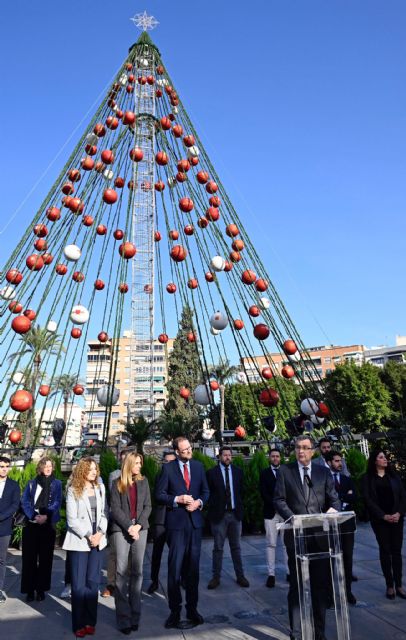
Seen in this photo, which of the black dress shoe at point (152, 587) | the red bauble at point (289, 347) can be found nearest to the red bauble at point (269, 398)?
the red bauble at point (289, 347)

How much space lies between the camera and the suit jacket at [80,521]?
424 cm

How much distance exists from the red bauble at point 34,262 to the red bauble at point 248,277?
4430 millimetres

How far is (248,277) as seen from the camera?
33.0 ft

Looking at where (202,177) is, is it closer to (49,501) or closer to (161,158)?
(161,158)

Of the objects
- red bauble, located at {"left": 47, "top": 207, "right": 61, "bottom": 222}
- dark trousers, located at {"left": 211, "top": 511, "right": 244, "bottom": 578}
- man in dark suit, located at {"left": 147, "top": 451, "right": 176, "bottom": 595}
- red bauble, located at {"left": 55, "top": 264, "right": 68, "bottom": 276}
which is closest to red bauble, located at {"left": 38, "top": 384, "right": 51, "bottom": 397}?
red bauble, located at {"left": 55, "top": 264, "right": 68, "bottom": 276}

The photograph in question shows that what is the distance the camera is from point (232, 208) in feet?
35.5

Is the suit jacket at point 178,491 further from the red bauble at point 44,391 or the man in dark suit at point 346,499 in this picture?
the red bauble at point 44,391

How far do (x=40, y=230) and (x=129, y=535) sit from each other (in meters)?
7.54

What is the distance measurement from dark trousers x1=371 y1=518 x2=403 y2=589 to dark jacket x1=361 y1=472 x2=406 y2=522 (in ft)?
0.36

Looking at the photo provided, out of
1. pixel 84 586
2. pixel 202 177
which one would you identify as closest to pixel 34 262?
pixel 202 177

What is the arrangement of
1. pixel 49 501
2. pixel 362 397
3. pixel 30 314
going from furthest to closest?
pixel 362 397
pixel 30 314
pixel 49 501

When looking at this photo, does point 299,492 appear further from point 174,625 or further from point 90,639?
point 90,639

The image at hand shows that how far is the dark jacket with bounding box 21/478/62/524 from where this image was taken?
5.57m

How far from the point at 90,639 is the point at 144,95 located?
541 inches
